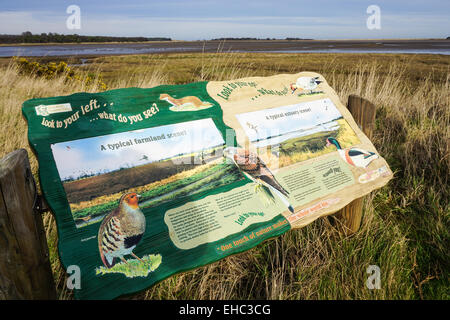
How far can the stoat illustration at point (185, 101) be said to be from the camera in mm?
1725

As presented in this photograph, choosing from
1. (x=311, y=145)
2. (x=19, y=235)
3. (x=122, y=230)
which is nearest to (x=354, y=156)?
(x=311, y=145)

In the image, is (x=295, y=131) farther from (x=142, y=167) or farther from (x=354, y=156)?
(x=142, y=167)

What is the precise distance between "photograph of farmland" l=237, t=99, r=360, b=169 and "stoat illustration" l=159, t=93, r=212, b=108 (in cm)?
23

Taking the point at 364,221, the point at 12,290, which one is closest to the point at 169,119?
the point at 12,290

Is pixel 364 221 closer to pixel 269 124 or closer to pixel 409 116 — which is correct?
pixel 269 124

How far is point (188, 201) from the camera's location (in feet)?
4.73

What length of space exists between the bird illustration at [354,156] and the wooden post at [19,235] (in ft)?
5.62

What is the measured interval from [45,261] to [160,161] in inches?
24.3

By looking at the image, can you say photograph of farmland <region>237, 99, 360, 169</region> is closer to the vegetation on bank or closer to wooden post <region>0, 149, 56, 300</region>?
wooden post <region>0, 149, 56, 300</region>

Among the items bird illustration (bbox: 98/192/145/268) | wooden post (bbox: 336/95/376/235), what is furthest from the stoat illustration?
wooden post (bbox: 336/95/376/235)

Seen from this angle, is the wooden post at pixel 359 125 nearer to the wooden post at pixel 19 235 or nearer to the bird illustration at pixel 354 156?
the bird illustration at pixel 354 156

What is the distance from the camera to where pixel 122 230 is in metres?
1.27

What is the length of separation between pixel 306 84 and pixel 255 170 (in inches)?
38.4

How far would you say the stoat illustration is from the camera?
173 cm
